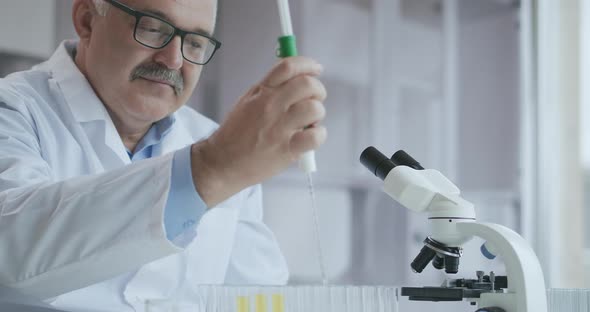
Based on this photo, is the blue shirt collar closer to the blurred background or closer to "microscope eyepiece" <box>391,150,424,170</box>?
"microscope eyepiece" <box>391,150,424,170</box>

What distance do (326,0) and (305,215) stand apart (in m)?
1.08

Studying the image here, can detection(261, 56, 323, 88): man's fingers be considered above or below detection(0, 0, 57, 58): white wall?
below

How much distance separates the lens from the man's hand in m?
0.72

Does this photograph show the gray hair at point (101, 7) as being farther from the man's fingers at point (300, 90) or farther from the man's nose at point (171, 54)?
the man's fingers at point (300, 90)

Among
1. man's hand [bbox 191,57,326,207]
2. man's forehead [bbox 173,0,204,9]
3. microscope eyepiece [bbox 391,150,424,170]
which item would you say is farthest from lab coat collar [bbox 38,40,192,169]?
microscope eyepiece [bbox 391,150,424,170]

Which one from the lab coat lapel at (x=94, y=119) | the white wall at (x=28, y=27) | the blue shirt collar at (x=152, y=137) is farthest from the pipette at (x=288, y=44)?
the white wall at (x=28, y=27)

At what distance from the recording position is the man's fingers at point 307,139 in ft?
2.33

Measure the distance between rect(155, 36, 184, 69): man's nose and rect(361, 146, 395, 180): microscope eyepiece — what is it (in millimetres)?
629

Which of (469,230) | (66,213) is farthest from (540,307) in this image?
(66,213)

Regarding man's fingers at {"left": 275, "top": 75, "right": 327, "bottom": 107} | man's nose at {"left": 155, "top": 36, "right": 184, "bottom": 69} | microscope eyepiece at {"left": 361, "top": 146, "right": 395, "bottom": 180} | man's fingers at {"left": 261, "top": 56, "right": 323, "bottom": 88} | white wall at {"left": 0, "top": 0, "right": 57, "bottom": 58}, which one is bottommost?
microscope eyepiece at {"left": 361, "top": 146, "right": 395, "bottom": 180}

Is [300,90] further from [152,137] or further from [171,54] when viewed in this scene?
[152,137]

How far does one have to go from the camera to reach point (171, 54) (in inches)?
51.1

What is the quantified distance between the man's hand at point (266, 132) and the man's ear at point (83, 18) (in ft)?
2.69

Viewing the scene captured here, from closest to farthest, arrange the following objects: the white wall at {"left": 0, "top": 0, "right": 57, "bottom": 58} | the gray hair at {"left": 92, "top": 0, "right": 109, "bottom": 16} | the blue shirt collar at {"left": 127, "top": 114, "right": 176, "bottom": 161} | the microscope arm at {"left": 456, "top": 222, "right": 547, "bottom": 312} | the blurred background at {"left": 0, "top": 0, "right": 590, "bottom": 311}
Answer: the microscope arm at {"left": 456, "top": 222, "right": 547, "bottom": 312} → the gray hair at {"left": 92, "top": 0, "right": 109, "bottom": 16} → the blue shirt collar at {"left": 127, "top": 114, "right": 176, "bottom": 161} → the white wall at {"left": 0, "top": 0, "right": 57, "bottom": 58} → the blurred background at {"left": 0, "top": 0, "right": 590, "bottom": 311}
